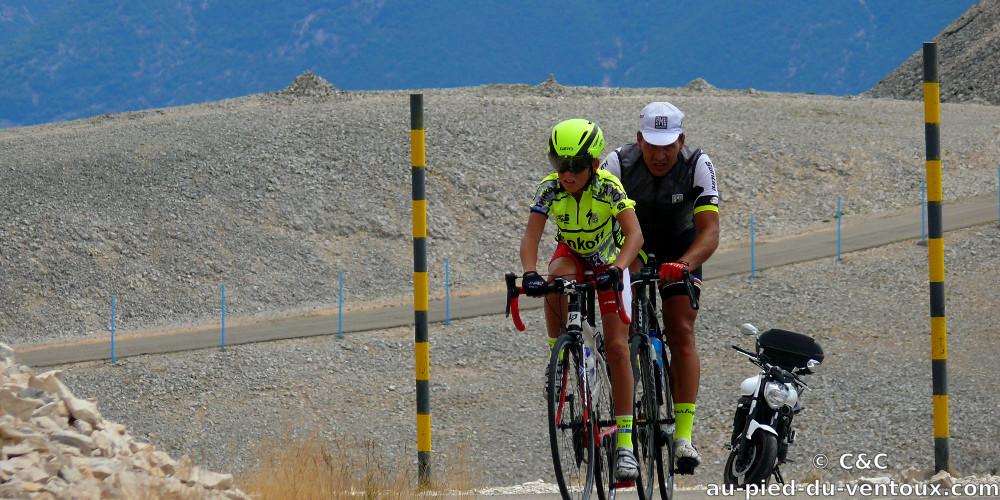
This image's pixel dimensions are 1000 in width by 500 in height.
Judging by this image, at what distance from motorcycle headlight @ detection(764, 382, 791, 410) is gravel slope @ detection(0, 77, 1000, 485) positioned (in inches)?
198

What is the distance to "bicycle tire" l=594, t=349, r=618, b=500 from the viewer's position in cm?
598

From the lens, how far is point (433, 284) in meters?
27.2

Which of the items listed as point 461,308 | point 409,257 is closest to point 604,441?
point 461,308

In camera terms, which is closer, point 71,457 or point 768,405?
point 71,457

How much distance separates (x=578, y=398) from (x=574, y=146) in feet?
4.52

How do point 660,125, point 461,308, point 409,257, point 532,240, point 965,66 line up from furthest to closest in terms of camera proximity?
point 965,66 → point 409,257 → point 461,308 → point 660,125 → point 532,240

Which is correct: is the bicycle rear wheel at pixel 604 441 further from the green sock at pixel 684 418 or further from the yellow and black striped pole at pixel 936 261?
the yellow and black striped pole at pixel 936 261

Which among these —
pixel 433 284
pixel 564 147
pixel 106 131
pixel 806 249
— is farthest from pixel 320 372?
pixel 106 131

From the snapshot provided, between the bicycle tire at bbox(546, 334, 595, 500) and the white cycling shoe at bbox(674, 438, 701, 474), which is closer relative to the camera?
the bicycle tire at bbox(546, 334, 595, 500)

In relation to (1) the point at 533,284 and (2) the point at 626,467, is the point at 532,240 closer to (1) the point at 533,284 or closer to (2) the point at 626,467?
(1) the point at 533,284

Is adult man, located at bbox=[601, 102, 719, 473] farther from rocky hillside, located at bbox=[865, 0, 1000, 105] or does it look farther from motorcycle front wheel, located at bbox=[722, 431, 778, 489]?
rocky hillside, located at bbox=[865, 0, 1000, 105]

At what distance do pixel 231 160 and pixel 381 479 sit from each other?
1112 inches

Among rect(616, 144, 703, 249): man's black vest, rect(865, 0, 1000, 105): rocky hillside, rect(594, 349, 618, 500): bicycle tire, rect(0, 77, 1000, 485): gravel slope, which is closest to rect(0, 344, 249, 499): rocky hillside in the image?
rect(594, 349, 618, 500): bicycle tire

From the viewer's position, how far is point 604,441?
19.9ft
